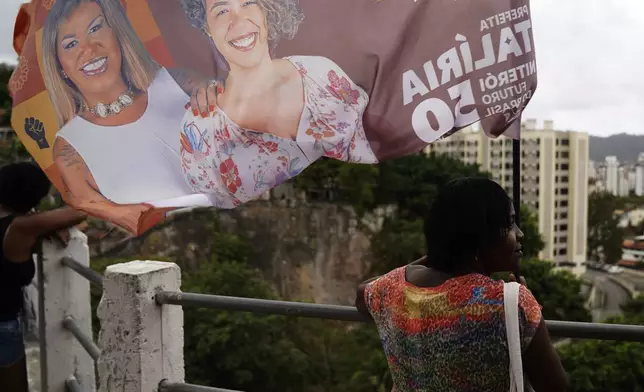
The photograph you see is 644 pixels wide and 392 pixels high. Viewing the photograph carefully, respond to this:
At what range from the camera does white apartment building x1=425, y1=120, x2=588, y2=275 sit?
46.3m

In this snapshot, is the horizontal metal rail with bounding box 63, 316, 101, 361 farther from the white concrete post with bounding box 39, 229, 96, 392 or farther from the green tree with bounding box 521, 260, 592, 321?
the green tree with bounding box 521, 260, 592, 321

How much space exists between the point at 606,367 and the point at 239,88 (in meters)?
20.8

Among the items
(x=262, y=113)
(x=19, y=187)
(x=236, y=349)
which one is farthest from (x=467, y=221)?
(x=236, y=349)

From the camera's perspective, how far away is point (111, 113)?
2395 millimetres

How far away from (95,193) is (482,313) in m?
1.65

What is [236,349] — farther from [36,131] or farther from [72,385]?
[36,131]

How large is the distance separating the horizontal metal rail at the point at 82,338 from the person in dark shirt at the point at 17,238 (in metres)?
0.27

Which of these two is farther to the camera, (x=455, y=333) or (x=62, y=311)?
(x=62, y=311)

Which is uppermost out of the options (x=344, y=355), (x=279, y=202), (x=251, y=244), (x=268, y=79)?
(x=268, y=79)

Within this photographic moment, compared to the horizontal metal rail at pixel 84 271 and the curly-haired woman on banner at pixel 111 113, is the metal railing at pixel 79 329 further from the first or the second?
the curly-haired woman on banner at pixel 111 113

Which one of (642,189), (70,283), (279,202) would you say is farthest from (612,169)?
(70,283)

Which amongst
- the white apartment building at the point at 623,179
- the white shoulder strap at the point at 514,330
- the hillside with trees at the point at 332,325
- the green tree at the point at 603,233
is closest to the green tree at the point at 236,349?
the hillside with trees at the point at 332,325

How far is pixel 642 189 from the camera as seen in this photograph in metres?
67.1

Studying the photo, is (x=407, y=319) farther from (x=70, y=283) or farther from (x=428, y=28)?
(x=70, y=283)
